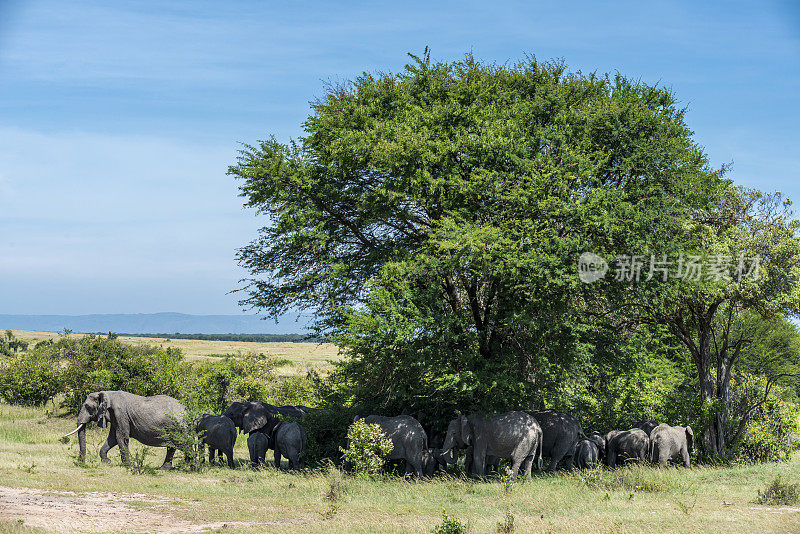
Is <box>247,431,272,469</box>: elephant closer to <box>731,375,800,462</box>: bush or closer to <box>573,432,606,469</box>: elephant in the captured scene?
<box>573,432,606,469</box>: elephant

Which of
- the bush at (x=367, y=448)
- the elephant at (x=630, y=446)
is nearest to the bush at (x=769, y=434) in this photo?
the elephant at (x=630, y=446)

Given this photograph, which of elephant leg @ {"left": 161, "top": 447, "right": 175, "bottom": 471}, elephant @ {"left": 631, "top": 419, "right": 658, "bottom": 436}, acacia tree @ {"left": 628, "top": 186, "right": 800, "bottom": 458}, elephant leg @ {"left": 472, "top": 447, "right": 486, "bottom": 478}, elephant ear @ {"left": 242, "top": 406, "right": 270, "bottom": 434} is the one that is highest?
acacia tree @ {"left": 628, "top": 186, "right": 800, "bottom": 458}

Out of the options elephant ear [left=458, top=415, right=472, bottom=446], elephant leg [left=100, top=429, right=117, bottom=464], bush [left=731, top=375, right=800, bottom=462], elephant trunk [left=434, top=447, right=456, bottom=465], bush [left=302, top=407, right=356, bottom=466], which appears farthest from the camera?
bush [left=731, top=375, right=800, bottom=462]

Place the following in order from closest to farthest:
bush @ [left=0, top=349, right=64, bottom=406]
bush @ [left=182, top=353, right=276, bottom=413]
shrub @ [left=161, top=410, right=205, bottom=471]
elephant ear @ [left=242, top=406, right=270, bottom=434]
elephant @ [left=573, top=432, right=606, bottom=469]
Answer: shrub @ [left=161, top=410, right=205, bottom=471] → elephant @ [left=573, top=432, right=606, bottom=469] → elephant ear @ [left=242, top=406, right=270, bottom=434] → bush @ [left=182, top=353, right=276, bottom=413] → bush @ [left=0, top=349, right=64, bottom=406]

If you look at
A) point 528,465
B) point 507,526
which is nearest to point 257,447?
point 528,465

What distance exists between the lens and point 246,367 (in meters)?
38.0

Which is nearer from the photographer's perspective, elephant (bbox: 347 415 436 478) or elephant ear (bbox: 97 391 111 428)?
elephant (bbox: 347 415 436 478)

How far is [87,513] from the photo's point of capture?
13414mm

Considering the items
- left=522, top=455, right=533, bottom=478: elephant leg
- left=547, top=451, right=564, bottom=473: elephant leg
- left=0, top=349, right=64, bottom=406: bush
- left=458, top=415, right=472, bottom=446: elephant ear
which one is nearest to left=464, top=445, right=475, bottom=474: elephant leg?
left=458, top=415, right=472, bottom=446: elephant ear

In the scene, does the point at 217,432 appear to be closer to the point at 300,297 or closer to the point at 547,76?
the point at 300,297

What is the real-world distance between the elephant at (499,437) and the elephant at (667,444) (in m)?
4.70

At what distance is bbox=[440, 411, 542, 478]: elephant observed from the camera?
20.1 meters

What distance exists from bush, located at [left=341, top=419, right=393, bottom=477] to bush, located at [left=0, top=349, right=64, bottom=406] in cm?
2434

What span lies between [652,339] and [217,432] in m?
17.1
